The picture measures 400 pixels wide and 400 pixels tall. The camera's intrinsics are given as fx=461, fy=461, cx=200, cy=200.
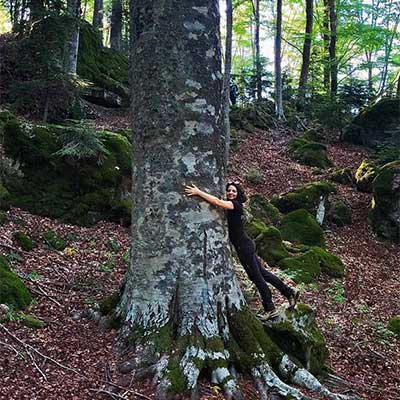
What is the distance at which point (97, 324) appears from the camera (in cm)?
524

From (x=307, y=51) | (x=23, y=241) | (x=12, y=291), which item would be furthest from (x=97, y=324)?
(x=307, y=51)

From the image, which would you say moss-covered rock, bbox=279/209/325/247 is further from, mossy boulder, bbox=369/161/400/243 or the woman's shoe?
the woman's shoe

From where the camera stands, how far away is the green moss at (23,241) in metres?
7.45

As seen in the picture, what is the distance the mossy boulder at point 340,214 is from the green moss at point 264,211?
202 cm

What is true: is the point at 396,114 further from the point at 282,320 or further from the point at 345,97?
the point at 282,320

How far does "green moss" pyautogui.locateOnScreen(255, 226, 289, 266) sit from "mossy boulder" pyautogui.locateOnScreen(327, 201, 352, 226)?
4192 millimetres

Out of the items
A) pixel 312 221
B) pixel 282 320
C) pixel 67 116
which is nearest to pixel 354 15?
pixel 312 221

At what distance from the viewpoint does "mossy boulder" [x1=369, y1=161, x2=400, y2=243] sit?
13508mm

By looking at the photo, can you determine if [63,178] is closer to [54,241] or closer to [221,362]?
[54,241]

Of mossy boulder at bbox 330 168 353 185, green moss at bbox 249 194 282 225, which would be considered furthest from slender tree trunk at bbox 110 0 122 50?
green moss at bbox 249 194 282 225

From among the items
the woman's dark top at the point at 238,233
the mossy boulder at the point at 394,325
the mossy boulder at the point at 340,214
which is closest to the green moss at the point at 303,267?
the mossy boulder at the point at 394,325

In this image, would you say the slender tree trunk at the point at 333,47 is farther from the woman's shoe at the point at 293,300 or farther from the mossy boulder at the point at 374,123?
the woman's shoe at the point at 293,300

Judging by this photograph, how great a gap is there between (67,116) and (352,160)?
12.3 m

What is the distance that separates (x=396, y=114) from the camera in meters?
20.6
